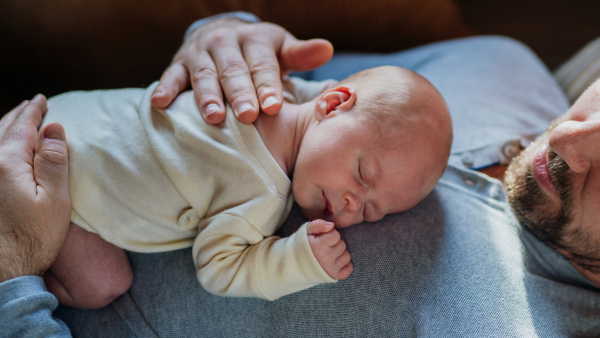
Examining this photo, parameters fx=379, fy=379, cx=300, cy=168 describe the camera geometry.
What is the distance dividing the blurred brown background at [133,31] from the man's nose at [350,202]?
1013 mm

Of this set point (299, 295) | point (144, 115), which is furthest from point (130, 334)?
point (144, 115)

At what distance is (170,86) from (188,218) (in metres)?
0.39

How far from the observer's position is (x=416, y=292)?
37.1 inches

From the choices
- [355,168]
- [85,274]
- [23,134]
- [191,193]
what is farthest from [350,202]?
[23,134]

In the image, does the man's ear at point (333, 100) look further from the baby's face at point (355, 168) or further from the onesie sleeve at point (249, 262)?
the onesie sleeve at point (249, 262)

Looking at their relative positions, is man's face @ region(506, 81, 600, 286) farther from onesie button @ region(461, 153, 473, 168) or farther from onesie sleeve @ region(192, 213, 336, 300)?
onesie sleeve @ region(192, 213, 336, 300)

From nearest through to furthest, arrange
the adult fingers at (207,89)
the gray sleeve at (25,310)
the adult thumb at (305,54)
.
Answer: the gray sleeve at (25,310) < the adult fingers at (207,89) < the adult thumb at (305,54)

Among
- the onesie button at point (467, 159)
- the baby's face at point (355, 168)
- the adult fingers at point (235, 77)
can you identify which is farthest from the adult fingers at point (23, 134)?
the onesie button at point (467, 159)

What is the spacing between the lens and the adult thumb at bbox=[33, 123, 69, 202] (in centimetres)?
90

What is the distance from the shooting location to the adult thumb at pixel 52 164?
0.90 m

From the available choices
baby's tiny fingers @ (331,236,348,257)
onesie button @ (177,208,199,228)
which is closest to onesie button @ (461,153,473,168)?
baby's tiny fingers @ (331,236,348,257)

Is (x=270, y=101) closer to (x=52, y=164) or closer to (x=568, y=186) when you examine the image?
(x=52, y=164)

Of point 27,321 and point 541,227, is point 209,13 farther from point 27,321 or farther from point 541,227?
point 541,227

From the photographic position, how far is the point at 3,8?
1.34 m
